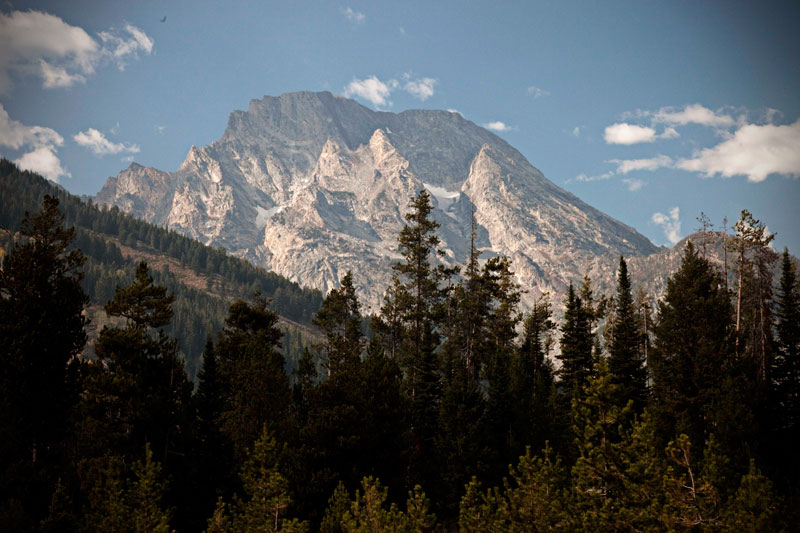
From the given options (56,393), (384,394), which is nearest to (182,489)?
(56,393)

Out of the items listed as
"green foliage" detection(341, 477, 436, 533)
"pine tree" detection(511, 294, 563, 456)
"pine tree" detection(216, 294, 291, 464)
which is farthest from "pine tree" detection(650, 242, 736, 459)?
"pine tree" detection(216, 294, 291, 464)

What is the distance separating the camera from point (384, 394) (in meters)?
32.1

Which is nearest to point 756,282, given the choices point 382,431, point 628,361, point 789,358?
point 789,358

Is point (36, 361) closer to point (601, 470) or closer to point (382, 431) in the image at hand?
point (382, 431)

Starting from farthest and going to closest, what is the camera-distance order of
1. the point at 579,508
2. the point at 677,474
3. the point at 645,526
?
the point at 677,474, the point at 579,508, the point at 645,526

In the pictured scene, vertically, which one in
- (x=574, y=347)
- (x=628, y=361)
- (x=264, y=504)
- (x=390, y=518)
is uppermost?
(x=574, y=347)

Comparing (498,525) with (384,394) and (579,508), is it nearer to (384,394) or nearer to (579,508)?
(579,508)

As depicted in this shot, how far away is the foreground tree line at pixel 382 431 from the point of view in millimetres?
20031

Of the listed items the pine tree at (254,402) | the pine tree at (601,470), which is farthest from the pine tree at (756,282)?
the pine tree at (254,402)

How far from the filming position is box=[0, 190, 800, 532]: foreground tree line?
20031mm

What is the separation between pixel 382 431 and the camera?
31500 millimetres

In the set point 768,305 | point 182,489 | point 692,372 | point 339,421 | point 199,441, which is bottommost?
point 182,489

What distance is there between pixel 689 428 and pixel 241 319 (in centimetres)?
3452

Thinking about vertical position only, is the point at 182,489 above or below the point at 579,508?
below
